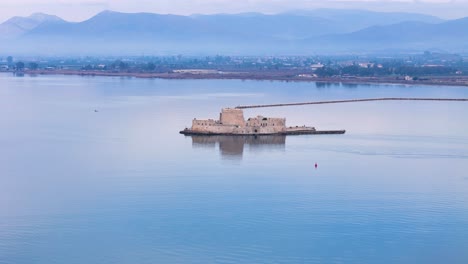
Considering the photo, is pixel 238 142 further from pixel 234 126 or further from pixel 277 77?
pixel 277 77

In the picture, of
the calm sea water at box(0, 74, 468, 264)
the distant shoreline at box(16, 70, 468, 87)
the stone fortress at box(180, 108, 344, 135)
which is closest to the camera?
the calm sea water at box(0, 74, 468, 264)

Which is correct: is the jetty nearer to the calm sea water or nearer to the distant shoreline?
the calm sea water

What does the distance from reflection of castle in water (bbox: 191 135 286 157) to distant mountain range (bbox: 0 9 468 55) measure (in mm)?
101708

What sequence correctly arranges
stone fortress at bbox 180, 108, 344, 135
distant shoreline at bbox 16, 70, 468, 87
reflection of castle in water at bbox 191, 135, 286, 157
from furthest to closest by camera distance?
distant shoreline at bbox 16, 70, 468, 87 < stone fortress at bbox 180, 108, 344, 135 < reflection of castle in water at bbox 191, 135, 286, 157

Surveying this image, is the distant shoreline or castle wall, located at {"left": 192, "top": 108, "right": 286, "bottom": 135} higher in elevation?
castle wall, located at {"left": 192, "top": 108, "right": 286, "bottom": 135}

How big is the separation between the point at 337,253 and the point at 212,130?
9.34 meters

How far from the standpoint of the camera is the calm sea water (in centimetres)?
1041

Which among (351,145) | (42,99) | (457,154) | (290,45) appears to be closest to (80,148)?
(351,145)

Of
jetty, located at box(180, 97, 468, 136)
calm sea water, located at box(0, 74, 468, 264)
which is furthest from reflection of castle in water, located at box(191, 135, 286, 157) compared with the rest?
jetty, located at box(180, 97, 468, 136)

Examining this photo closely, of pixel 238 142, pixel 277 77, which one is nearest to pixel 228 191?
pixel 238 142

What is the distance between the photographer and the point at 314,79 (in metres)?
44.0

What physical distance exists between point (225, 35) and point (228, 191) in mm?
126717

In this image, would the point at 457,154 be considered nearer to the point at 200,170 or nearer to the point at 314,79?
the point at 200,170

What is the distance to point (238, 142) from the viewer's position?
18562 mm
